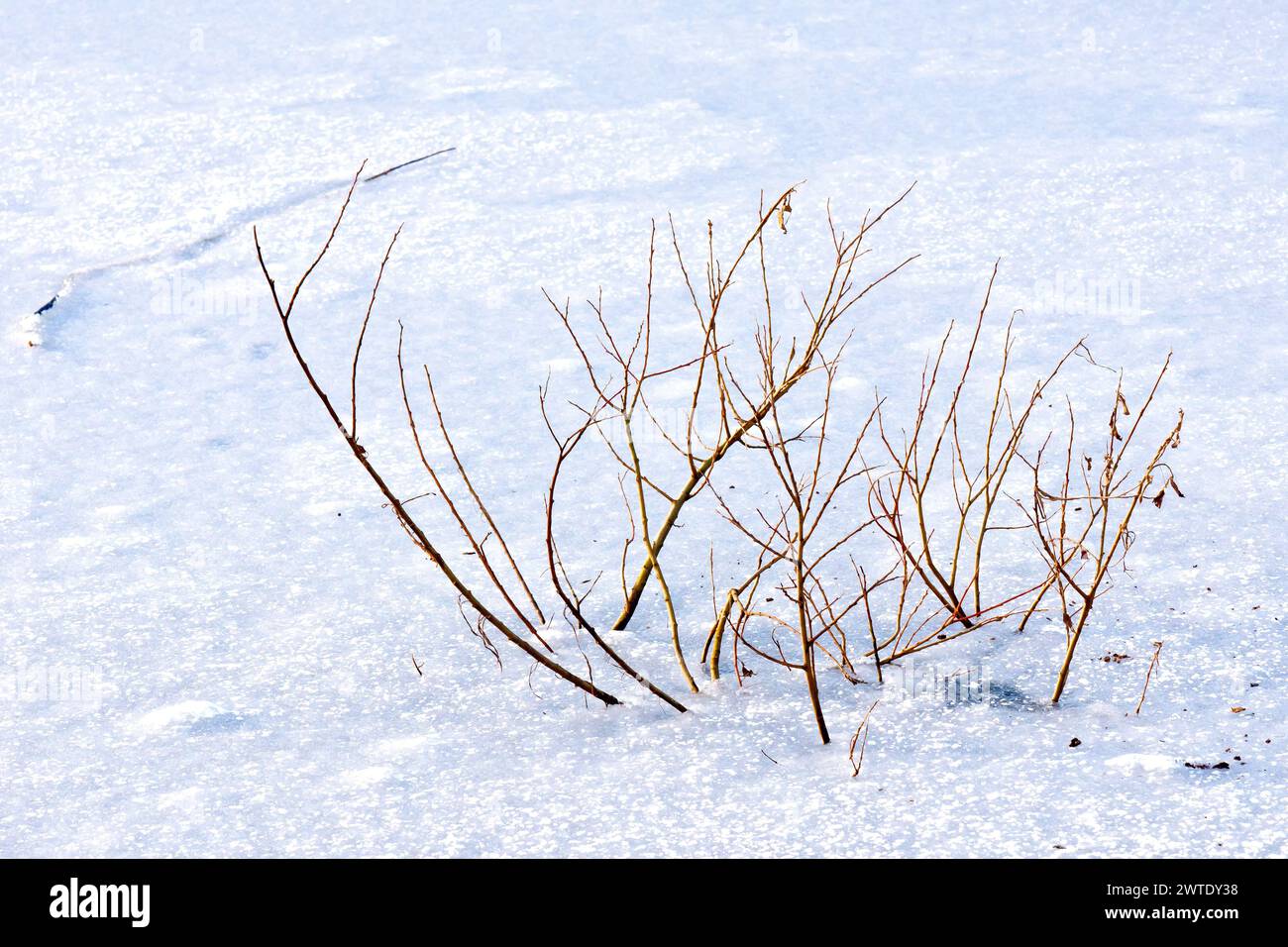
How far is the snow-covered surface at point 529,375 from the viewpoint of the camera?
254 centimetres

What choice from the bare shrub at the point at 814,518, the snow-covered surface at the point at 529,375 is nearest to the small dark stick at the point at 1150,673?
the snow-covered surface at the point at 529,375

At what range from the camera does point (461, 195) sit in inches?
221

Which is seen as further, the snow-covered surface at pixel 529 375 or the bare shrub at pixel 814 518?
the bare shrub at pixel 814 518

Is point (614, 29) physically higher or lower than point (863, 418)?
higher

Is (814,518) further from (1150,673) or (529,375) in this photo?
(529,375)

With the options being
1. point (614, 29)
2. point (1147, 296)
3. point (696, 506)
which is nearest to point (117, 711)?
point (696, 506)

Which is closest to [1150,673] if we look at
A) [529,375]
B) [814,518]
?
[814,518]

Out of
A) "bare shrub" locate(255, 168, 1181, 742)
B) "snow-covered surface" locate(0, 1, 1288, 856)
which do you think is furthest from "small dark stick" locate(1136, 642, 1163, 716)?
"bare shrub" locate(255, 168, 1181, 742)

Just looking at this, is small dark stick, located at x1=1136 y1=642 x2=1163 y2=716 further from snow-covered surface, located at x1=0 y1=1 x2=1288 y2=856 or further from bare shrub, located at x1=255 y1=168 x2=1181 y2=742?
bare shrub, located at x1=255 y1=168 x2=1181 y2=742

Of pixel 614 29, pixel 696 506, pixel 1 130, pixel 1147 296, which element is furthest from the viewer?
pixel 614 29

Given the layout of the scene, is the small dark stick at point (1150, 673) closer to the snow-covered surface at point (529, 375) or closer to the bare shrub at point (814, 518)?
the snow-covered surface at point (529, 375)
